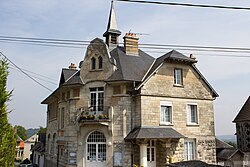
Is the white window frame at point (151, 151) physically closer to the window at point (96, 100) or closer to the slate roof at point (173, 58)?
the window at point (96, 100)

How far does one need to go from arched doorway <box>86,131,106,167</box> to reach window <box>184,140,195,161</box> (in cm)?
603

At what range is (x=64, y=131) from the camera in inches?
796

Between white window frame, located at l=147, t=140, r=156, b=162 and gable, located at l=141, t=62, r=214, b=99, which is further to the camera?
gable, located at l=141, t=62, r=214, b=99

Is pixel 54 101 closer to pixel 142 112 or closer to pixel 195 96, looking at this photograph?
pixel 142 112

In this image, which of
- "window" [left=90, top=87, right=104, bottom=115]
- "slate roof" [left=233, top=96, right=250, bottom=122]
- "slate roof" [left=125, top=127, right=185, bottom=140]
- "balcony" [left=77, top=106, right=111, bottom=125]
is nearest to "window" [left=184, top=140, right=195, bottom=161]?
"slate roof" [left=125, top=127, right=185, bottom=140]

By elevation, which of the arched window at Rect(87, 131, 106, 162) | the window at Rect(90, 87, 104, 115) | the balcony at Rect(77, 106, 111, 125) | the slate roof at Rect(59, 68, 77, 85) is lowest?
the arched window at Rect(87, 131, 106, 162)

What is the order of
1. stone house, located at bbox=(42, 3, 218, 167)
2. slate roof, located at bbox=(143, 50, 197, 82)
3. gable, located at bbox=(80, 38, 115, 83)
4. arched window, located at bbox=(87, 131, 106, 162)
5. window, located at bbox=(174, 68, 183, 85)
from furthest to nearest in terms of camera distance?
window, located at bbox=(174, 68, 183, 85) < slate roof, located at bbox=(143, 50, 197, 82) < gable, located at bbox=(80, 38, 115, 83) < arched window, located at bbox=(87, 131, 106, 162) < stone house, located at bbox=(42, 3, 218, 167)

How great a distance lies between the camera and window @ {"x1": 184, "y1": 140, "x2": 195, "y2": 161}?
770 inches

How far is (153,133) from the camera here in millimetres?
17484

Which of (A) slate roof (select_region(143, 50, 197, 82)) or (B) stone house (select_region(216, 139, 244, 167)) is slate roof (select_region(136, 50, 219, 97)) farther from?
(B) stone house (select_region(216, 139, 244, 167))

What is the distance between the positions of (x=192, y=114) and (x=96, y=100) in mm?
7458

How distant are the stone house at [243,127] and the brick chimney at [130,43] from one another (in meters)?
14.1

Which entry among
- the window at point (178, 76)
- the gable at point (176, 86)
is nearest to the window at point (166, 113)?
the gable at point (176, 86)

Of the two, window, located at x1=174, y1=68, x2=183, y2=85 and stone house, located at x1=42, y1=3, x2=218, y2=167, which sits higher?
window, located at x1=174, y1=68, x2=183, y2=85
